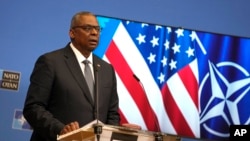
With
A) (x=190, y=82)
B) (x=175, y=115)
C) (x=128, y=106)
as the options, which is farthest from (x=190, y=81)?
(x=128, y=106)

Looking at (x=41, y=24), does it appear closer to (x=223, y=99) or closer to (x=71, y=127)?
(x=223, y=99)

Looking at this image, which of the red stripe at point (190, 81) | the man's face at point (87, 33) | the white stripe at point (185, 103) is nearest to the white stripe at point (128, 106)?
the white stripe at point (185, 103)

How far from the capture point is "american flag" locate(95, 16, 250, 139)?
4.68 m

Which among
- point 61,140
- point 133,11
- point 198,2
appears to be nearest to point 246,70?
point 198,2

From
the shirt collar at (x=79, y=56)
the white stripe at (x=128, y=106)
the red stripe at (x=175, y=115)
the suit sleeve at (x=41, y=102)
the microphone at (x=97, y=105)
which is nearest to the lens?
the microphone at (x=97, y=105)

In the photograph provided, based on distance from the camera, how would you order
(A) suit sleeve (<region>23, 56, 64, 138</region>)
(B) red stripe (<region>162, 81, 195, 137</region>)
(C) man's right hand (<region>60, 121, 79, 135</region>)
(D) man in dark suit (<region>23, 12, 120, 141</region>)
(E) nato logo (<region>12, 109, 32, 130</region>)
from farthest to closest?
(B) red stripe (<region>162, 81, 195, 137</region>)
(E) nato logo (<region>12, 109, 32, 130</region>)
(D) man in dark suit (<region>23, 12, 120, 141</region>)
(A) suit sleeve (<region>23, 56, 64, 138</region>)
(C) man's right hand (<region>60, 121, 79, 135</region>)

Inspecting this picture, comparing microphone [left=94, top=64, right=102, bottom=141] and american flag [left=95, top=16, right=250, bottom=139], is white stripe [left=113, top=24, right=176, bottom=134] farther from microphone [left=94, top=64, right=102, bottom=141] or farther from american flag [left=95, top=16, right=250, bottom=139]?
microphone [left=94, top=64, right=102, bottom=141]

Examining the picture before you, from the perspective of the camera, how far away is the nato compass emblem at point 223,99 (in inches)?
191

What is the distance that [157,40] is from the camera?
483 centimetres

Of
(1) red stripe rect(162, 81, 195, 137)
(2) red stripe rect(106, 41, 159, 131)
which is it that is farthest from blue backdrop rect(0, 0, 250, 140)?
A: (1) red stripe rect(162, 81, 195, 137)

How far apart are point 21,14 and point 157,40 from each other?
1209mm

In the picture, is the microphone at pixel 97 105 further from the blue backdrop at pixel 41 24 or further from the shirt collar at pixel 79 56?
the blue backdrop at pixel 41 24

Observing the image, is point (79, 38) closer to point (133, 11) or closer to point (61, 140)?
point (61, 140)

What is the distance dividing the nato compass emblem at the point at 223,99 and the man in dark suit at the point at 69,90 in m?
1.79
